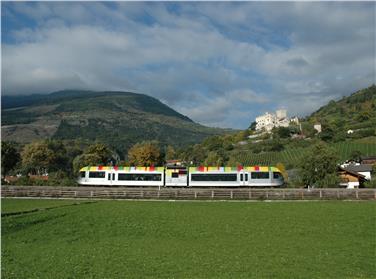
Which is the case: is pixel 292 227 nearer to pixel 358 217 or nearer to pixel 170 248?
pixel 358 217

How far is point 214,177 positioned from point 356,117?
407ft

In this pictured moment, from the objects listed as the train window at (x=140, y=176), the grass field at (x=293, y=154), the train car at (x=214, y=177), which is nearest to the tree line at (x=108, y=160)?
the grass field at (x=293, y=154)

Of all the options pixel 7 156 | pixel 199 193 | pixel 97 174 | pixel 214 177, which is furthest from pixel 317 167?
pixel 7 156

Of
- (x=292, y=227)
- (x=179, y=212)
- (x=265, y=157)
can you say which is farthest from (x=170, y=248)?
(x=265, y=157)

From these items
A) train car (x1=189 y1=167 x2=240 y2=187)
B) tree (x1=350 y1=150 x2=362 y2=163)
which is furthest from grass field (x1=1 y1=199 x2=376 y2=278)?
tree (x1=350 y1=150 x2=362 y2=163)

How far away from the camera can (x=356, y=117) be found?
151 m

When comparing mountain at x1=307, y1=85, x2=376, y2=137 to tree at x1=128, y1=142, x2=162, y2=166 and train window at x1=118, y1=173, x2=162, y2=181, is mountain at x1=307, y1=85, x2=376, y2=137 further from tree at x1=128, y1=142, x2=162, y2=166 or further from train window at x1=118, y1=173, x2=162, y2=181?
train window at x1=118, y1=173, x2=162, y2=181

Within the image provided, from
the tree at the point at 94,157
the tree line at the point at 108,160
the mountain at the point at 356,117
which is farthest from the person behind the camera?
the mountain at the point at 356,117

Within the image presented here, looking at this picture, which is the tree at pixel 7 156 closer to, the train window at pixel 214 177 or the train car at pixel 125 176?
the train car at pixel 125 176

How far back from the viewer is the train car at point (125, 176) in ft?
158

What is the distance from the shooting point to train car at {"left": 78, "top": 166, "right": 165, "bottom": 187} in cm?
4819

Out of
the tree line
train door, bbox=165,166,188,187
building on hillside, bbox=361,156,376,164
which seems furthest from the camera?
building on hillside, bbox=361,156,376,164

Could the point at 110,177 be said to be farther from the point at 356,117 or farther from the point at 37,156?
the point at 356,117

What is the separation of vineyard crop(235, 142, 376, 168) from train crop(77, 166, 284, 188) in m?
44.0
